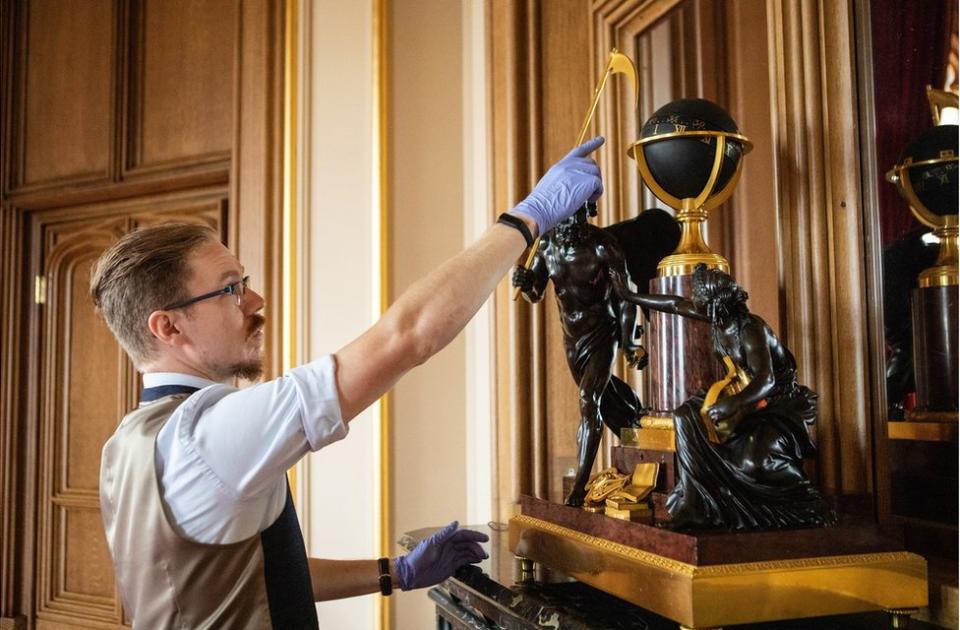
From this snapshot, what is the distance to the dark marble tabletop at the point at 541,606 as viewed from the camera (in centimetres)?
129

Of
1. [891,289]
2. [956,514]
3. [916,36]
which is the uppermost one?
[916,36]

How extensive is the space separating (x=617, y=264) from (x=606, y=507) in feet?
1.38

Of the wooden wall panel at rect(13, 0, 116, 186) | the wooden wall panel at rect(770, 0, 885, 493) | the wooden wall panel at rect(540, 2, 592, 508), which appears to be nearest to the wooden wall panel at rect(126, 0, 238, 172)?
the wooden wall panel at rect(13, 0, 116, 186)

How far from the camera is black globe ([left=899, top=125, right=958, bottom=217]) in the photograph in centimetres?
143

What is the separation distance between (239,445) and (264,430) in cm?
5

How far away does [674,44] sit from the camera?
235 centimetres

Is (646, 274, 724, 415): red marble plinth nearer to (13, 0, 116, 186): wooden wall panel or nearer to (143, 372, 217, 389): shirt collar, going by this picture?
(143, 372, 217, 389): shirt collar

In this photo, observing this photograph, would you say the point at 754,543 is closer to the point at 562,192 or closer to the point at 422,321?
the point at 422,321

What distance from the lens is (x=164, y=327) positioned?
1620 mm

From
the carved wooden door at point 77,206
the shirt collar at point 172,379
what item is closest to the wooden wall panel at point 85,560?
the carved wooden door at point 77,206

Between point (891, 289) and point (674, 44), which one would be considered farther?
point (674, 44)

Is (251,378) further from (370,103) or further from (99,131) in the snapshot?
(99,131)

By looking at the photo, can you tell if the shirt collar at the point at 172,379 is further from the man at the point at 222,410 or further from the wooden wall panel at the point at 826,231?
the wooden wall panel at the point at 826,231

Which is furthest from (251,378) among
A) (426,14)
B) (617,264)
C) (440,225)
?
(426,14)
